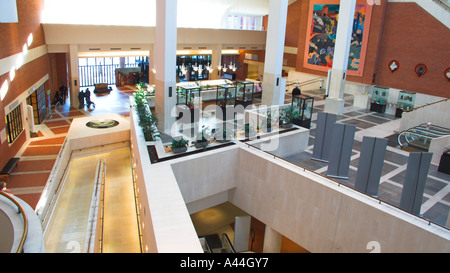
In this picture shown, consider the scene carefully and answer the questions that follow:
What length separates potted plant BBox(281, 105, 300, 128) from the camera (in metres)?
13.9

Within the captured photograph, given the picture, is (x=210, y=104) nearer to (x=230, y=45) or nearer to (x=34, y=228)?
(x=230, y=45)

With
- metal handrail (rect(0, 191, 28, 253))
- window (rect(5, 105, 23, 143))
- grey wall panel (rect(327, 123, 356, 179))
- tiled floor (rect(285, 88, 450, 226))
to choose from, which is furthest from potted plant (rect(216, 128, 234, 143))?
window (rect(5, 105, 23, 143))

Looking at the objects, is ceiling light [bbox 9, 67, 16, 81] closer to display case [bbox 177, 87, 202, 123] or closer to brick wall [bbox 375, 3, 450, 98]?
display case [bbox 177, 87, 202, 123]

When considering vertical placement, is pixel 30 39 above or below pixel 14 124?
above

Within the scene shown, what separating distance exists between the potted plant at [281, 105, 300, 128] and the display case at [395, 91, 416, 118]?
7987mm

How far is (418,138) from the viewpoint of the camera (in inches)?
552

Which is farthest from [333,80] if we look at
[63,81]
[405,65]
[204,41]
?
[63,81]

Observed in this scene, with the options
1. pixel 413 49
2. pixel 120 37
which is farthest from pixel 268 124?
pixel 120 37

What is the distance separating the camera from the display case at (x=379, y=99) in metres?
20.2

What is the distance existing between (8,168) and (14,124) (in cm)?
323

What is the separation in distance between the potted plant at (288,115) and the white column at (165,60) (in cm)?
449

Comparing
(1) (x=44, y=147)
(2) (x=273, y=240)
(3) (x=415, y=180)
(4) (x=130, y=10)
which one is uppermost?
(4) (x=130, y=10)

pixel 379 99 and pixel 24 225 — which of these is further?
pixel 379 99

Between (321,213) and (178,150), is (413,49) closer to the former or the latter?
(321,213)
